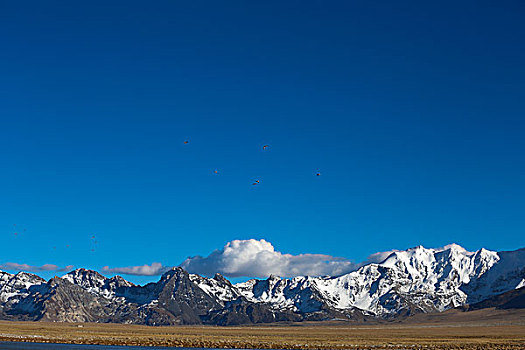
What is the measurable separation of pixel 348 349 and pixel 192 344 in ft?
114

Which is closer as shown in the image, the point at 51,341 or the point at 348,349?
the point at 348,349

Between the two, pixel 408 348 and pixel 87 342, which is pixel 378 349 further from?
pixel 87 342

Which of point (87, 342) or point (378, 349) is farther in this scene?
point (87, 342)

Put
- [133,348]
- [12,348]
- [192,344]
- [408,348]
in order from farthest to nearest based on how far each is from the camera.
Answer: [192,344] → [408,348] → [133,348] → [12,348]

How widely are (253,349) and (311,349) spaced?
11707 mm

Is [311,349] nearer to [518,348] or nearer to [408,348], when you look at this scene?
[408,348]

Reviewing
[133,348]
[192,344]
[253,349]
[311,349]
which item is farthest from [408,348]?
[133,348]

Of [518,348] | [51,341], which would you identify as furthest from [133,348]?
[518,348]

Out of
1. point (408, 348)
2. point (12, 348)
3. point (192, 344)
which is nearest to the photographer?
point (12, 348)

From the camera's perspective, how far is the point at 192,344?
130 meters

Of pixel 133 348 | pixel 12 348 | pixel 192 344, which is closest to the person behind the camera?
pixel 12 348

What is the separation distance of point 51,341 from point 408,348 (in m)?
78.3

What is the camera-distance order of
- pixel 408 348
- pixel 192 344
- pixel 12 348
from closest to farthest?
pixel 12 348 < pixel 408 348 < pixel 192 344

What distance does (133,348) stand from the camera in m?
113
